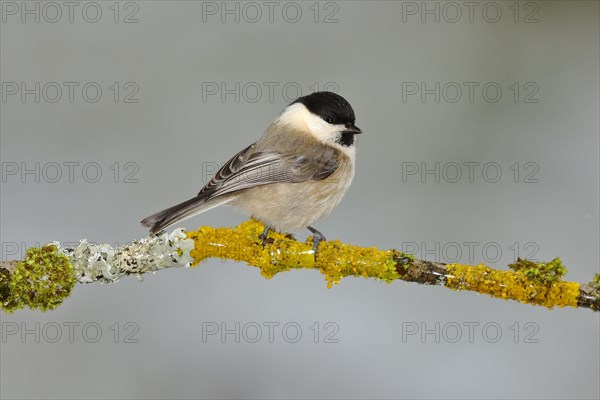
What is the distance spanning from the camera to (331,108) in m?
2.97

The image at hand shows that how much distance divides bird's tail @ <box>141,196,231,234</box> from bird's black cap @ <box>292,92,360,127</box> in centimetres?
71

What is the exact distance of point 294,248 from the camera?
2201 millimetres

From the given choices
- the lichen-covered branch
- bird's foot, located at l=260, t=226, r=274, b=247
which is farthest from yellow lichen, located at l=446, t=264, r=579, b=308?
bird's foot, located at l=260, t=226, r=274, b=247

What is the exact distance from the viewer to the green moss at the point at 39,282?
6.20 feet

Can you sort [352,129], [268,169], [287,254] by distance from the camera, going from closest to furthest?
[287,254] → [268,169] → [352,129]

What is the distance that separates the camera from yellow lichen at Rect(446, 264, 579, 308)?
1.99 meters

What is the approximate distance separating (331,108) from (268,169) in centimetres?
40

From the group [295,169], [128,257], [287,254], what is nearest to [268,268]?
[287,254]

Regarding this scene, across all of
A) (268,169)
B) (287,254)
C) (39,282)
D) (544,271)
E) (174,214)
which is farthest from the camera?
(268,169)

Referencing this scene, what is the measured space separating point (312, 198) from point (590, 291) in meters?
1.27

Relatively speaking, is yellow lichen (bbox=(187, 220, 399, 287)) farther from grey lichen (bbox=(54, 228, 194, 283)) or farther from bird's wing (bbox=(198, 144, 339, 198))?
bird's wing (bbox=(198, 144, 339, 198))

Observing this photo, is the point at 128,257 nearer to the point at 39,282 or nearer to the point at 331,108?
the point at 39,282

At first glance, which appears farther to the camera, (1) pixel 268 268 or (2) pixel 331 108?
(2) pixel 331 108

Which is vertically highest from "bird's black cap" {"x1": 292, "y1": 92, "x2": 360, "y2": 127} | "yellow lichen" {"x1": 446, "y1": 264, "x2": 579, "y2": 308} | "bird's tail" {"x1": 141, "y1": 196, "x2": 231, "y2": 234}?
"bird's black cap" {"x1": 292, "y1": 92, "x2": 360, "y2": 127}
